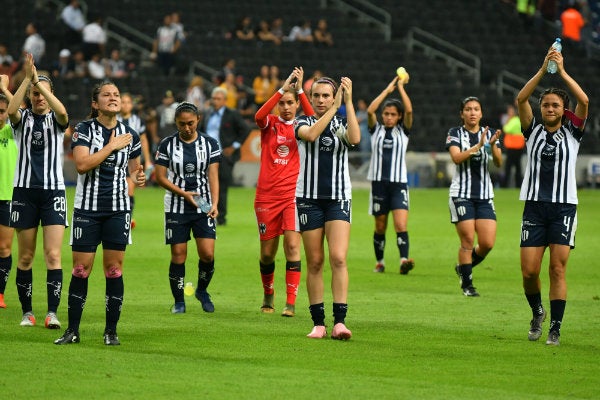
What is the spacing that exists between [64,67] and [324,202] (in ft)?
78.0

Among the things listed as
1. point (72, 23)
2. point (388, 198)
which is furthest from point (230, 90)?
point (388, 198)

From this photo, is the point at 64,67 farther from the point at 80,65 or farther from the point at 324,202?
the point at 324,202

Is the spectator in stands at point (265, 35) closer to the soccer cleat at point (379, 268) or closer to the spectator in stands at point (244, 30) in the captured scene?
the spectator in stands at point (244, 30)

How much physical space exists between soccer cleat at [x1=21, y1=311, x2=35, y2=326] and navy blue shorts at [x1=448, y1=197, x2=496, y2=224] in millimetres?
5113

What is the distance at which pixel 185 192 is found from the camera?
1188cm

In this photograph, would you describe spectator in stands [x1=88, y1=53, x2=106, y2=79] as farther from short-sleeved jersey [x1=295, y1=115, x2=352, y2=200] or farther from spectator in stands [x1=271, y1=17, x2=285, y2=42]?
short-sleeved jersey [x1=295, y1=115, x2=352, y2=200]

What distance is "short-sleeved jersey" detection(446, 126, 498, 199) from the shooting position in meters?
13.8

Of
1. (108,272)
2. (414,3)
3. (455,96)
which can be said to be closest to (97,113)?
(108,272)

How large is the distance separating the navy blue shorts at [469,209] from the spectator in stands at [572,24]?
25383 mm

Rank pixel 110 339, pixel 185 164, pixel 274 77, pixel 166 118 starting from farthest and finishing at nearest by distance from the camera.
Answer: pixel 274 77, pixel 166 118, pixel 185 164, pixel 110 339

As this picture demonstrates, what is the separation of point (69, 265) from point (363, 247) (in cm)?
503

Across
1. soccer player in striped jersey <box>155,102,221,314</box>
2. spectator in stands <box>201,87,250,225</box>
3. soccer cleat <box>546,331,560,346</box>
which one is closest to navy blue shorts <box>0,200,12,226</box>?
soccer player in striped jersey <box>155,102,221,314</box>

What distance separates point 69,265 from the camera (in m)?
16.1

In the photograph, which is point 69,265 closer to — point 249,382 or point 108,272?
point 108,272
